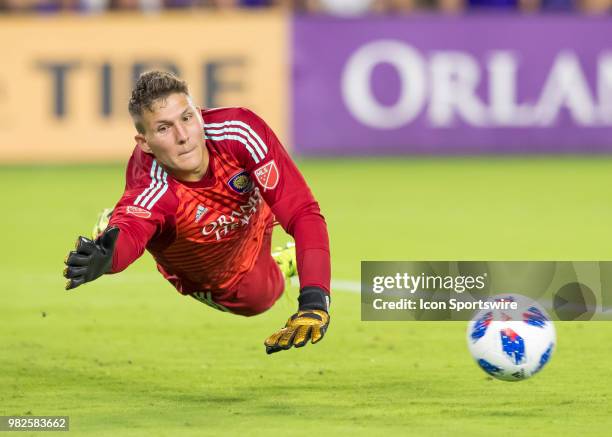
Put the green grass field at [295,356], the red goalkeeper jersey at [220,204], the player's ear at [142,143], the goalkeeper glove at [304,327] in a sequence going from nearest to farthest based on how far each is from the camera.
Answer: the goalkeeper glove at [304,327]
the green grass field at [295,356]
the red goalkeeper jersey at [220,204]
the player's ear at [142,143]

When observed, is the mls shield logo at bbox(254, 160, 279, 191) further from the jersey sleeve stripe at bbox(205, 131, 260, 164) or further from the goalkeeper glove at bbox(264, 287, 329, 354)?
the goalkeeper glove at bbox(264, 287, 329, 354)

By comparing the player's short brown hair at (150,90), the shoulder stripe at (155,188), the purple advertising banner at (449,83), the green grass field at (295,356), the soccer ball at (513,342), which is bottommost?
the purple advertising banner at (449,83)

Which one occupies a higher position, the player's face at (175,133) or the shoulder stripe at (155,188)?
the player's face at (175,133)

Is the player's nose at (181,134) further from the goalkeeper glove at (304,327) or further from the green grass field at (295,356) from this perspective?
the green grass field at (295,356)

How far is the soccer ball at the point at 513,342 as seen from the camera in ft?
21.9

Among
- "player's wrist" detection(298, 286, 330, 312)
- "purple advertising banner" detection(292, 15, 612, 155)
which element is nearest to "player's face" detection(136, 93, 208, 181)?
"player's wrist" detection(298, 286, 330, 312)

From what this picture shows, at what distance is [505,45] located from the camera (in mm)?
19328

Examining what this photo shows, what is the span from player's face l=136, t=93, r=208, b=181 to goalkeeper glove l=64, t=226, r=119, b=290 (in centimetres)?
72

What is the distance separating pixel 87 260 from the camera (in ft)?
19.9

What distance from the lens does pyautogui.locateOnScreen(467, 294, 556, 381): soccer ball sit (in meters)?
6.67

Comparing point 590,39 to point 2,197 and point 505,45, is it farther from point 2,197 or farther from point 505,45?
point 2,197

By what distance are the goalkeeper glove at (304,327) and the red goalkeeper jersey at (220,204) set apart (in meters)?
0.16

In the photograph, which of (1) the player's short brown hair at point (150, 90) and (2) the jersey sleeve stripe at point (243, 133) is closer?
(1) the player's short brown hair at point (150, 90)

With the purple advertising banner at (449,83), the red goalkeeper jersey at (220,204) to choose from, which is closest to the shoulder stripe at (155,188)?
the red goalkeeper jersey at (220,204)
